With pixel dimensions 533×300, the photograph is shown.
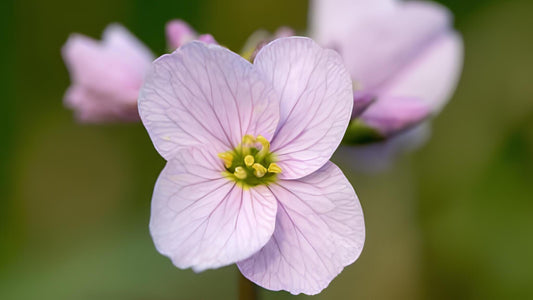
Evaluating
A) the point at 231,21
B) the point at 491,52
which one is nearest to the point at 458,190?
the point at 491,52

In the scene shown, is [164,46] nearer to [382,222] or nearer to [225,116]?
[382,222]

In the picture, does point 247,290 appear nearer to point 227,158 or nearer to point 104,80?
point 227,158

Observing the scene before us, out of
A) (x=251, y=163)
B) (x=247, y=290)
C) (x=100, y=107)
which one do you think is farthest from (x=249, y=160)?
(x=100, y=107)

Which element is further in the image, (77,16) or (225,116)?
(77,16)

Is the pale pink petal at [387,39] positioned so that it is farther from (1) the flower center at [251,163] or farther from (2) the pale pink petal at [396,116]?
(1) the flower center at [251,163]

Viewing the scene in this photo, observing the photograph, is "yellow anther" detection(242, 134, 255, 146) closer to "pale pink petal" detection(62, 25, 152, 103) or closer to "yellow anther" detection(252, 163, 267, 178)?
"yellow anther" detection(252, 163, 267, 178)

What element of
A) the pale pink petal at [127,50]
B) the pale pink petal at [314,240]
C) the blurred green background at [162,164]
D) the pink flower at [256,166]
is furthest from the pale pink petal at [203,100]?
the blurred green background at [162,164]
